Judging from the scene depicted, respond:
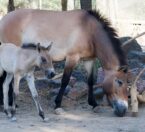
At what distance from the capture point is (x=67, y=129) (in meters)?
5.70

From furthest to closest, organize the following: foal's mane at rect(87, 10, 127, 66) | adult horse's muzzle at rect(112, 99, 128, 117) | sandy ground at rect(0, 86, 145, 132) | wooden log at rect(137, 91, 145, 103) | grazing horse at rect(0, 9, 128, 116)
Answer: wooden log at rect(137, 91, 145, 103) → foal's mane at rect(87, 10, 127, 66) → grazing horse at rect(0, 9, 128, 116) → adult horse's muzzle at rect(112, 99, 128, 117) → sandy ground at rect(0, 86, 145, 132)

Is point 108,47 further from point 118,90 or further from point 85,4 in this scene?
point 85,4

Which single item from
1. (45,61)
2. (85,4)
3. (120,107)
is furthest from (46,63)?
(85,4)

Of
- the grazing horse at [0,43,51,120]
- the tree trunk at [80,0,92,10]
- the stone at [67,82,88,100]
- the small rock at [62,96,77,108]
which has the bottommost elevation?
the small rock at [62,96,77,108]

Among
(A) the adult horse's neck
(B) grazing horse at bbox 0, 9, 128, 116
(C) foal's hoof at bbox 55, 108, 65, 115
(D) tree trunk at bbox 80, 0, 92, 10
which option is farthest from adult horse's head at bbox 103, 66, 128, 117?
(D) tree trunk at bbox 80, 0, 92, 10

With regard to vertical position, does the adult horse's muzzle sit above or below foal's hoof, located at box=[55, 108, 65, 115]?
above

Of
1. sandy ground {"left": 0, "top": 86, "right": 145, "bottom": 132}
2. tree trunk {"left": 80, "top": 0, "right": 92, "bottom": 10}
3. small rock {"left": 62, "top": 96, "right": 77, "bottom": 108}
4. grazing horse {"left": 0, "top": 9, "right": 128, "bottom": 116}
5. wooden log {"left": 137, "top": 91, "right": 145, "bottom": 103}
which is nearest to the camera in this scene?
sandy ground {"left": 0, "top": 86, "right": 145, "bottom": 132}

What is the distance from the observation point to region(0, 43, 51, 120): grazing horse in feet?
20.1

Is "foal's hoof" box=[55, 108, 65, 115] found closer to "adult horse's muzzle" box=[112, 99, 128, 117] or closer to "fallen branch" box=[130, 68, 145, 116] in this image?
"adult horse's muzzle" box=[112, 99, 128, 117]

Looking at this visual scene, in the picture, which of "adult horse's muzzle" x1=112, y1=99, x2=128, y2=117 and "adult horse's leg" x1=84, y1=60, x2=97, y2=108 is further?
"adult horse's leg" x1=84, y1=60, x2=97, y2=108

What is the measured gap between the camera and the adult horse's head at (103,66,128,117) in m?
6.50

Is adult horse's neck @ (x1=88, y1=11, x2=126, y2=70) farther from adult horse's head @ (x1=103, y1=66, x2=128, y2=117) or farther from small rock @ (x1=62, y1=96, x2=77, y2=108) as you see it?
small rock @ (x1=62, y1=96, x2=77, y2=108)

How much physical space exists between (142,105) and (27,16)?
2431 mm

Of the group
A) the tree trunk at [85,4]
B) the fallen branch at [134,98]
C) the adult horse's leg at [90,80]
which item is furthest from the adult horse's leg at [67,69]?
the tree trunk at [85,4]
